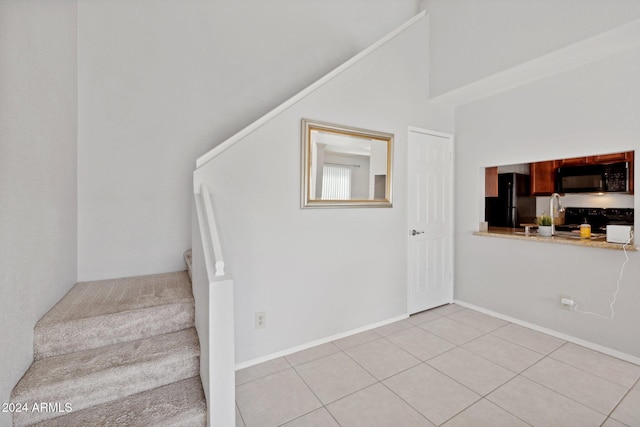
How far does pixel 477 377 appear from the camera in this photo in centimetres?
207

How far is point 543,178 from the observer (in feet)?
11.3

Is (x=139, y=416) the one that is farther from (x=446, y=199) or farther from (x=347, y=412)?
(x=446, y=199)

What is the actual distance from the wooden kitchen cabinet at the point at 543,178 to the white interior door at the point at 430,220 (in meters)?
1.05

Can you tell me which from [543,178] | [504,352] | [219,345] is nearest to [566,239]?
[543,178]

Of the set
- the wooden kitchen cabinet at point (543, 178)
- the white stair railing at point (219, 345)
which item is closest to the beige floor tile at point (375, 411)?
the white stair railing at point (219, 345)

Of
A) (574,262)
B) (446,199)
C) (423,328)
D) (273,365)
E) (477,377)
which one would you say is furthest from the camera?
(446,199)

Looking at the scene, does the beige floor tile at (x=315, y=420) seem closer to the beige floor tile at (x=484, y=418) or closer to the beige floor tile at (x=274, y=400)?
the beige floor tile at (x=274, y=400)

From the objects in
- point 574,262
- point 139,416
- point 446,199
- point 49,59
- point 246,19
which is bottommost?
point 139,416

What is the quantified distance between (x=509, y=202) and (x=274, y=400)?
352 cm

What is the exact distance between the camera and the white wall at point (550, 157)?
7.51ft

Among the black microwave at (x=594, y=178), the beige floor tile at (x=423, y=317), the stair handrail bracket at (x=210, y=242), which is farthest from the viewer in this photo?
the beige floor tile at (x=423, y=317)

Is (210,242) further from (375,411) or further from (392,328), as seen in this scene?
(392,328)

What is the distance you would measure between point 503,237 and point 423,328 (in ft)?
4.40

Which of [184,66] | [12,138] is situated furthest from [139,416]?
[184,66]
